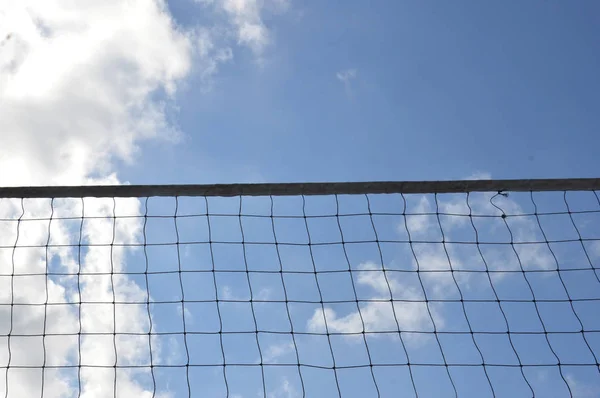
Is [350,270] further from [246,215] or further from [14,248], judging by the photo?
[14,248]

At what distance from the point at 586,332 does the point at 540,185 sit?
0.89 meters

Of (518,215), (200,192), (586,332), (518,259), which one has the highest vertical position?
(200,192)

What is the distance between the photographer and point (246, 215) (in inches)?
163

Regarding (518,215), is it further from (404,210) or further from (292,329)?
(292,329)

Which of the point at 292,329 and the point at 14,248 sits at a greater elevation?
the point at 14,248

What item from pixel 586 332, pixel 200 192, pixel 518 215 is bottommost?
pixel 586 332

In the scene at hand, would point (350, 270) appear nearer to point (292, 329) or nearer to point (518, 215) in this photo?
point (292, 329)

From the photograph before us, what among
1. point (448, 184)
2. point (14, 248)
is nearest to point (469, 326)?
point (448, 184)

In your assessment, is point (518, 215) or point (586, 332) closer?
point (586, 332)

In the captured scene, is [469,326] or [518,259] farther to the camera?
[518,259]

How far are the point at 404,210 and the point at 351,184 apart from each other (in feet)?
1.17

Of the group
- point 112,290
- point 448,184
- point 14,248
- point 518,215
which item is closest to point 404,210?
point 448,184

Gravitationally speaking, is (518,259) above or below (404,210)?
below

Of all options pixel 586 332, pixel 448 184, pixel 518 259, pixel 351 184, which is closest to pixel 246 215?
pixel 351 184
